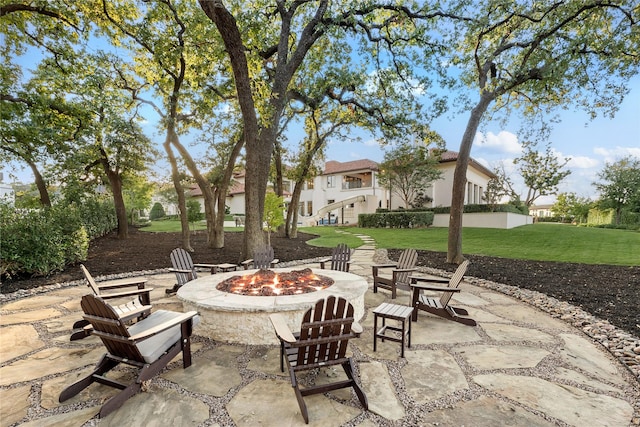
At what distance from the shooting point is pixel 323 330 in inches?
100

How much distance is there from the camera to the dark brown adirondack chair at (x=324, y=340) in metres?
2.46

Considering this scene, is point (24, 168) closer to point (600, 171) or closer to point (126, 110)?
point (126, 110)

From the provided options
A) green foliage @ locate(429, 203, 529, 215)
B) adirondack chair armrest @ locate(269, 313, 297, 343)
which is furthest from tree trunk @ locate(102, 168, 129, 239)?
green foliage @ locate(429, 203, 529, 215)

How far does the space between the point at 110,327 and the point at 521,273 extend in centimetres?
857

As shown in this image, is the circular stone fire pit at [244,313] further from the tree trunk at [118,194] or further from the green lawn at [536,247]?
the tree trunk at [118,194]

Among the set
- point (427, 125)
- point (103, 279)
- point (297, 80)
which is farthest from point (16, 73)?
point (427, 125)

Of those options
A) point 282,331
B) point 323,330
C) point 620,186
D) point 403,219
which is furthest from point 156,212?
point 620,186

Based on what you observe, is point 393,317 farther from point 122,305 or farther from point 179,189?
point 179,189

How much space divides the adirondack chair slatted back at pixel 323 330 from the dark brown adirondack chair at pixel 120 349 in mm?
1265

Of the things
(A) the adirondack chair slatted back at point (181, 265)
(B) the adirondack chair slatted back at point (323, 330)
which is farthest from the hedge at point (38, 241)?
(B) the adirondack chair slatted back at point (323, 330)

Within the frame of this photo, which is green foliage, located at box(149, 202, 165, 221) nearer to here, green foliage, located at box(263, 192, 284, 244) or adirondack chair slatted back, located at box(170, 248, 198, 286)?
green foliage, located at box(263, 192, 284, 244)

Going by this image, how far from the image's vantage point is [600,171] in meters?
27.0

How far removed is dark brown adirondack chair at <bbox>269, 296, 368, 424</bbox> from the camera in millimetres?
2455

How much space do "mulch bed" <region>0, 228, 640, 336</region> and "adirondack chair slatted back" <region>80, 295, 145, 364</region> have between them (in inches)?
212
